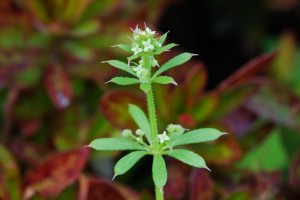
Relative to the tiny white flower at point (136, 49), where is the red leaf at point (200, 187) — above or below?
below

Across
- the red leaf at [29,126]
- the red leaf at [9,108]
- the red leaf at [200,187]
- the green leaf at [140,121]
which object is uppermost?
the red leaf at [9,108]

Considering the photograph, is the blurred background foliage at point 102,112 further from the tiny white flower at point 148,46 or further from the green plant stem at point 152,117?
the tiny white flower at point 148,46

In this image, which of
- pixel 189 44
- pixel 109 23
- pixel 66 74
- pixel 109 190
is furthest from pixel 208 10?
pixel 109 190

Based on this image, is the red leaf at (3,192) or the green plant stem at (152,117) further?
the red leaf at (3,192)

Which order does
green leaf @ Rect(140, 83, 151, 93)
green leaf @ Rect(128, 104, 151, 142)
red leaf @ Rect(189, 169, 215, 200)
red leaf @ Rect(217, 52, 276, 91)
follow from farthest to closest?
red leaf @ Rect(217, 52, 276, 91), red leaf @ Rect(189, 169, 215, 200), green leaf @ Rect(128, 104, 151, 142), green leaf @ Rect(140, 83, 151, 93)

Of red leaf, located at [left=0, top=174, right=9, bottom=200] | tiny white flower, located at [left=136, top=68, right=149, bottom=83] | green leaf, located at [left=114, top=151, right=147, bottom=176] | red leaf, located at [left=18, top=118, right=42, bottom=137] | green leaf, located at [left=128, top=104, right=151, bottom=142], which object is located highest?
red leaf, located at [left=18, top=118, right=42, bottom=137]

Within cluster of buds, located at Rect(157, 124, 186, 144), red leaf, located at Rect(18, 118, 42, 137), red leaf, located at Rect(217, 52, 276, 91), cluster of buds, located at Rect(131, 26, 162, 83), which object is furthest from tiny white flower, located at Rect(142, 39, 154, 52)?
red leaf, located at Rect(18, 118, 42, 137)

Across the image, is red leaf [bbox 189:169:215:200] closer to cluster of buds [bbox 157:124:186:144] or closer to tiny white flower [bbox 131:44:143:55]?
cluster of buds [bbox 157:124:186:144]

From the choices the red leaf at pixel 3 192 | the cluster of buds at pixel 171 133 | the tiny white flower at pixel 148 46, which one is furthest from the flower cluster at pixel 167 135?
the red leaf at pixel 3 192
